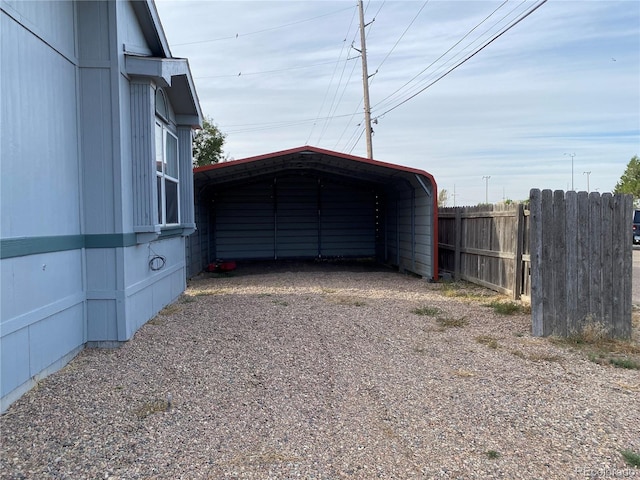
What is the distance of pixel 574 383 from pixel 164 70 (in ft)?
17.6

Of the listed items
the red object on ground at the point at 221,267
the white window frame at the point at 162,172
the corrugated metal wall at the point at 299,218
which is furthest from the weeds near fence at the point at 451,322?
the corrugated metal wall at the point at 299,218

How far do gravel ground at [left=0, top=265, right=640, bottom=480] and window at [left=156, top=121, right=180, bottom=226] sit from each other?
1718 millimetres

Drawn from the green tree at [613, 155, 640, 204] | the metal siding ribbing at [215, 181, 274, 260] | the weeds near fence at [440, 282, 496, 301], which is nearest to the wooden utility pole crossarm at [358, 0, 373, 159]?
the metal siding ribbing at [215, 181, 274, 260]

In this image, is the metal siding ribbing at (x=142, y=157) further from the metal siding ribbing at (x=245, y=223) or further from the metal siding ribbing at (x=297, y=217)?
the metal siding ribbing at (x=297, y=217)

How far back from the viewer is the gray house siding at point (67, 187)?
4.09 metres

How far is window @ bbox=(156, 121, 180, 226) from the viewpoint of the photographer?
285 inches

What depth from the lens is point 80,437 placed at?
3541 mm

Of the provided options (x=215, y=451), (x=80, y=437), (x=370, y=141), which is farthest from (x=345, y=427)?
(x=370, y=141)

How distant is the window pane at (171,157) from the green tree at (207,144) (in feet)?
61.3

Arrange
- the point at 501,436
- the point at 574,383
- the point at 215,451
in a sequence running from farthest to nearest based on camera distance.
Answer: the point at 574,383 < the point at 501,436 < the point at 215,451

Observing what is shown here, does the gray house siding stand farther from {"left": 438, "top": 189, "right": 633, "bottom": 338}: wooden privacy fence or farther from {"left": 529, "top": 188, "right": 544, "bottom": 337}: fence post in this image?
{"left": 438, "top": 189, "right": 633, "bottom": 338}: wooden privacy fence

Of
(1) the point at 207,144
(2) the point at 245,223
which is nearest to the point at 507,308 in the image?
(2) the point at 245,223

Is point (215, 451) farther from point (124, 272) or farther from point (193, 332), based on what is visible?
point (193, 332)

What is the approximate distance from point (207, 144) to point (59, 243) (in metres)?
23.1
